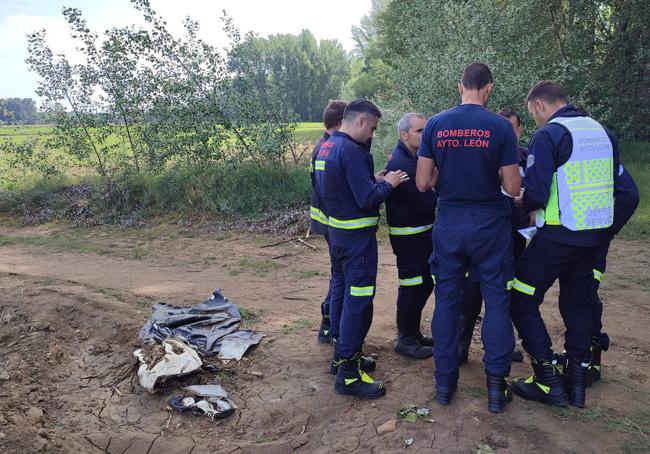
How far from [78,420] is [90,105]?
1076 cm

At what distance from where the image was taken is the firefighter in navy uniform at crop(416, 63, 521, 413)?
3514mm

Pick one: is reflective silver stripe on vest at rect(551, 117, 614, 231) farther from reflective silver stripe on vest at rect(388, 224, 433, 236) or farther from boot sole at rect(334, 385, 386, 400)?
boot sole at rect(334, 385, 386, 400)

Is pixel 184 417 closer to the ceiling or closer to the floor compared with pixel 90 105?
closer to the floor

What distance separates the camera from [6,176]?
13.6 m

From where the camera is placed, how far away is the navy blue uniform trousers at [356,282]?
4031 mm

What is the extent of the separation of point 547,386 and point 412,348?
4.09ft

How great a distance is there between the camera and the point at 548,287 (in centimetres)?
373

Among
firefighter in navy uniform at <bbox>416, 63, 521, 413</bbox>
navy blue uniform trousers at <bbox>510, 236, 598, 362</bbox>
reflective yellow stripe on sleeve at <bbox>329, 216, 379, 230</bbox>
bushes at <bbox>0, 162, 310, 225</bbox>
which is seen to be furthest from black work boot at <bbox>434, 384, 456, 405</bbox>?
bushes at <bbox>0, 162, 310, 225</bbox>

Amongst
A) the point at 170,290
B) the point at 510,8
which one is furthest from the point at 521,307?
the point at 510,8

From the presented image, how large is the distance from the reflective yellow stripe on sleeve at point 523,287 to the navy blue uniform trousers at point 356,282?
1027mm

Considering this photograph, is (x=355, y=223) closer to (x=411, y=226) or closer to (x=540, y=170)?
(x=411, y=226)

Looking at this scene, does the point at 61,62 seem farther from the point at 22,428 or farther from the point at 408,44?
the point at 22,428

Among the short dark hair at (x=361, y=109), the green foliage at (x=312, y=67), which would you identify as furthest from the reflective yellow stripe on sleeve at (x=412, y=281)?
the green foliage at (x=312, y=67)

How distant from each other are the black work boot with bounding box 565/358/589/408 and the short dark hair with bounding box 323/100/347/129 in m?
2.91
